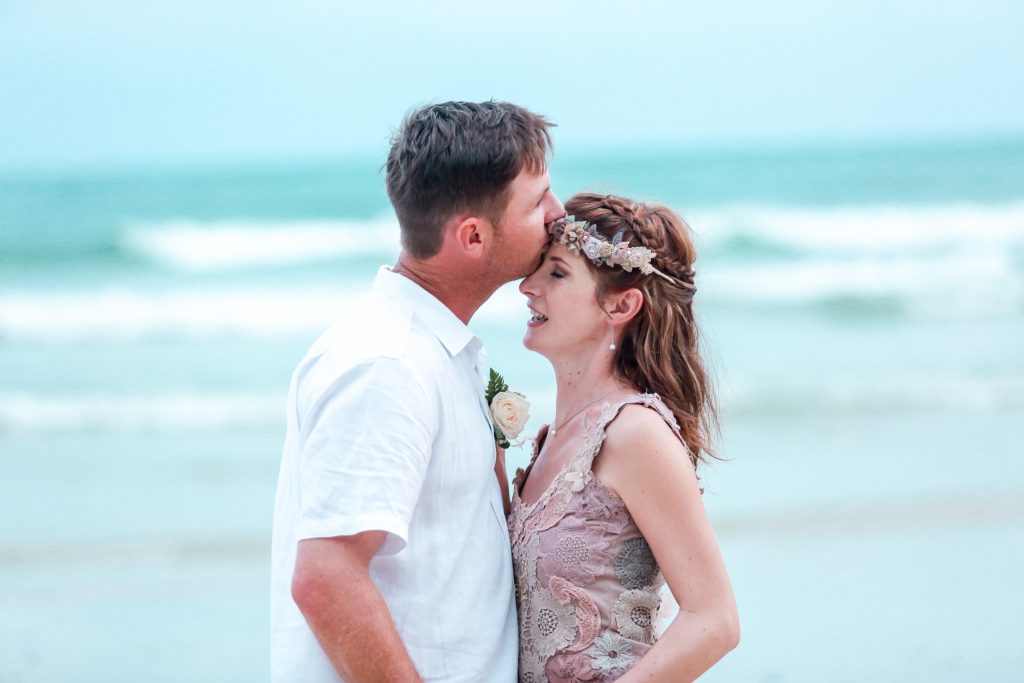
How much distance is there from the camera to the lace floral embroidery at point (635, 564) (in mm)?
2693

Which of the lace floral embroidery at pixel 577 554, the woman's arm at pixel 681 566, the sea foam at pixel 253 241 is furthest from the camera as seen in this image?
the sea foam at pixel 253 241

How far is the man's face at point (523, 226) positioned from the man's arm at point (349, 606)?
2.73ft

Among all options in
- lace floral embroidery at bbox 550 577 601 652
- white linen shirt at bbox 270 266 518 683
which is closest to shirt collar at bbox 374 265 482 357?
white linen shirt at bbox 270 266 518 683

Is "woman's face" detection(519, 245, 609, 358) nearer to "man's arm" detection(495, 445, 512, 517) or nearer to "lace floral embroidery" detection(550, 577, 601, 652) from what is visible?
"man's arm" detection(495, 445, 512, 517)

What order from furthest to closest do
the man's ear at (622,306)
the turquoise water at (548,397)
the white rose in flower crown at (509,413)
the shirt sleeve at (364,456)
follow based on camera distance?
the turquoise water at (548,397) → the man's ear at (622,306) → the white rose in flower crown at (509,413) → the shirt sleeve at (364,456)

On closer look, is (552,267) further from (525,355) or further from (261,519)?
(525,355)

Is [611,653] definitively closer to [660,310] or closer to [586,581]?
[586,581]

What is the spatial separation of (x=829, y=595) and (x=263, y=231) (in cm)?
1243

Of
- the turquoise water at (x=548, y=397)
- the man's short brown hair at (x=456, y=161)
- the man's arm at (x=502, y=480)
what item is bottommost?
the turquoise water at (x=548, y=397)

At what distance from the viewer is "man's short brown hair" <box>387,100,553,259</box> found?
256 centimetres

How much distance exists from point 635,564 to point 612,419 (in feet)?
1.20

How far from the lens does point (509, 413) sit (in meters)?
2.83

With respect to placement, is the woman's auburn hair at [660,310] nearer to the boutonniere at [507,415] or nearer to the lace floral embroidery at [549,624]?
the boutonniere at [507,415]

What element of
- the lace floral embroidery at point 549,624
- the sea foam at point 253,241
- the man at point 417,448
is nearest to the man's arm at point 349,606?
the man at point 417,448
